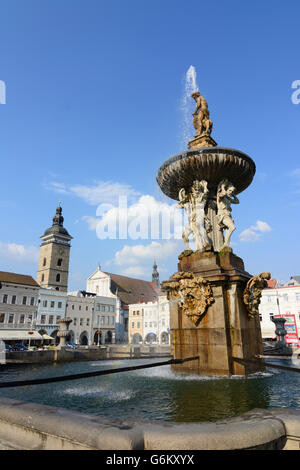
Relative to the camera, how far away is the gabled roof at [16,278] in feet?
147

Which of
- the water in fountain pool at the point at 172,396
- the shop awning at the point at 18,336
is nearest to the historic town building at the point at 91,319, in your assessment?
the shop awning at the point at 18,336

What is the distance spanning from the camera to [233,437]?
7.30 ft

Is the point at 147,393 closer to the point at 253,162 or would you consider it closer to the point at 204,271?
the point at 204,271

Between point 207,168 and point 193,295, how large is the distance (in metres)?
4.09

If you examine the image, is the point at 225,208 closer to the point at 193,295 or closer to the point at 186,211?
the point at 186,211

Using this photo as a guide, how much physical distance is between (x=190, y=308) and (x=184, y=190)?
164 inches

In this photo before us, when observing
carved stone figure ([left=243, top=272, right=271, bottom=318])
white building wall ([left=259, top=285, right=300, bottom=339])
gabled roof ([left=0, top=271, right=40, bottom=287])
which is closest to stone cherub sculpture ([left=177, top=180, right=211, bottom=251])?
carved stone figure ([left=243, top=272, right=271, bottom=318])

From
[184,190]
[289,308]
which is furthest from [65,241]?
[184,190]

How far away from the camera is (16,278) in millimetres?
46844

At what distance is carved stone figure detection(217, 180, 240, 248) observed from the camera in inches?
371

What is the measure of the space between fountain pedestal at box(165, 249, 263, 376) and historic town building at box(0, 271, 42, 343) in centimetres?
3936

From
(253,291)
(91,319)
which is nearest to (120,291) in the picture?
(91,319)

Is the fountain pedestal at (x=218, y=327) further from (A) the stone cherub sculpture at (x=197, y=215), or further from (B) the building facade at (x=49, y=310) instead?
(B) the building facade at (x=49, y=310)

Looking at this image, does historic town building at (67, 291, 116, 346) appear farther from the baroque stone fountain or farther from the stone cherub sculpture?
the baroque stone fountain
